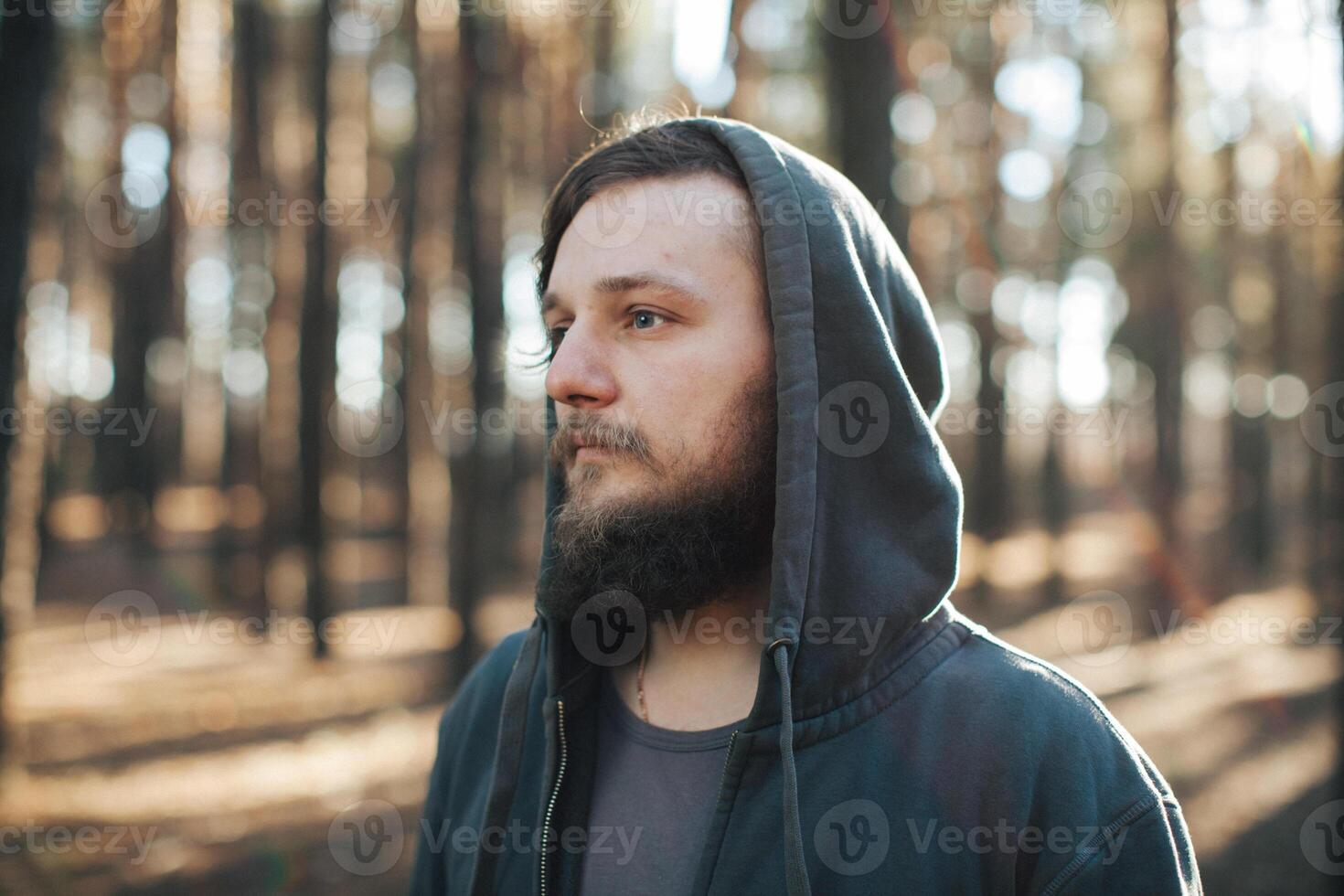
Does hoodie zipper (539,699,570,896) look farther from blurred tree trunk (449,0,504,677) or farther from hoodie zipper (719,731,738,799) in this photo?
blurred tree trunk (449,0,504,677)

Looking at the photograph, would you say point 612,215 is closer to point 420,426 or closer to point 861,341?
point 861,341

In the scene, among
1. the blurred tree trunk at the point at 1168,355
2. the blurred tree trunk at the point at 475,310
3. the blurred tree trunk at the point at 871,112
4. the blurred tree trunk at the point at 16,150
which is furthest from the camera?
the blurred tree trunk at the point at 1168,355

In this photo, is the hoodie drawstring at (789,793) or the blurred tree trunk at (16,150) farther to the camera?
the blurred tree trunk at (16,150)

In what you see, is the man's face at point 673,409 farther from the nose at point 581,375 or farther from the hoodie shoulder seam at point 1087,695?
the hoodie shoulder seam at point 1087,695

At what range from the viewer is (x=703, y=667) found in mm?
2236

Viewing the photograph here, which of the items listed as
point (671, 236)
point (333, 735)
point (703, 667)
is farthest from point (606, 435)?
point (333, 735)

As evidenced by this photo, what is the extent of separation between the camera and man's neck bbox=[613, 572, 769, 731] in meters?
2.16

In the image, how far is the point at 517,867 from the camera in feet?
7.16

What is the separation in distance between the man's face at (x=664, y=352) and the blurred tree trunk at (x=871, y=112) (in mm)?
3955

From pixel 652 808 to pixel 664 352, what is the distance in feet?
3.57

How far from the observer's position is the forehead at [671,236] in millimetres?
2223

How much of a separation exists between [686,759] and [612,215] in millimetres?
1396

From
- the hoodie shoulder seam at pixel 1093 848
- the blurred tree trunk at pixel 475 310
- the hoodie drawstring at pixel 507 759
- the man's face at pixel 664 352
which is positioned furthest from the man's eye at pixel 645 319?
the blurred tree trunk at pixel 475 310

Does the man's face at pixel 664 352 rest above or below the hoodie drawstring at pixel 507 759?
above
